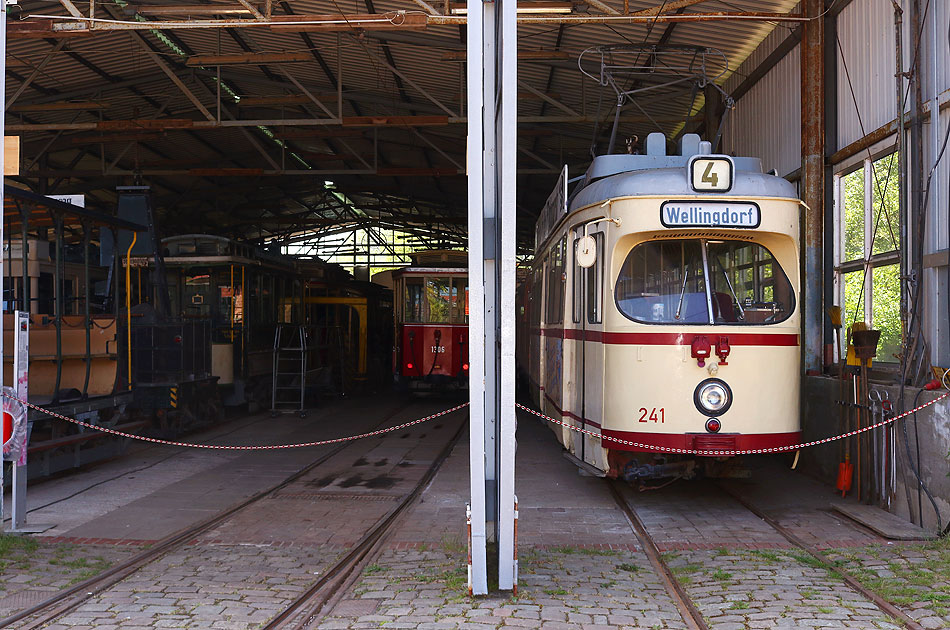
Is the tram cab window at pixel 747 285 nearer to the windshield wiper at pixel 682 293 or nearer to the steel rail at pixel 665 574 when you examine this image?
the windshield wiper at pixel 682 293

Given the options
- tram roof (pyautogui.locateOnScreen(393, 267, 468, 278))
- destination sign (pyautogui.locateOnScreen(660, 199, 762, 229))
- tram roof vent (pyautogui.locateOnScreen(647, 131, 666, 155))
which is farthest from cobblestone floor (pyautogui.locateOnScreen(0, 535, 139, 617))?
tram roof (pyautogui.locateOnScreen(393, 267, 468, 278))

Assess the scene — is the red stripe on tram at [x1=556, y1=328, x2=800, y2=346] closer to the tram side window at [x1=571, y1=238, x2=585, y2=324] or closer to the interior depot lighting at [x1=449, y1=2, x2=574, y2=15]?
the tram side window at [x1=571, y1=238, x2=585, y2=324]

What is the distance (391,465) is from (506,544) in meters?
5.26

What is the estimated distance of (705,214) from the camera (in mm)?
6656

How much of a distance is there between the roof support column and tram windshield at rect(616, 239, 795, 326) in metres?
2.35

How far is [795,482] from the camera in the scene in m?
8.63

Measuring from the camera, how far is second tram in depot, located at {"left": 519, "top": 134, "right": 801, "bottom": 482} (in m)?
6.64

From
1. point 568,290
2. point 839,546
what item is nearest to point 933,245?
point 839,546

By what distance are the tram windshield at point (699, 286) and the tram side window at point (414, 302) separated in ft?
32.7

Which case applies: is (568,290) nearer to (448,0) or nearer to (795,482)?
(795,482)

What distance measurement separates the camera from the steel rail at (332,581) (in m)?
4.50

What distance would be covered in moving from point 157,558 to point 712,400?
4.32 metres

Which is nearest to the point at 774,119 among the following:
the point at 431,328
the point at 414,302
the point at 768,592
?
the point at 768,592

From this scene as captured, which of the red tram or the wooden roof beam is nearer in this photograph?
the wooden roof beam
